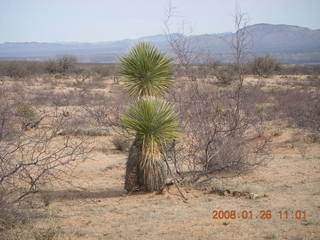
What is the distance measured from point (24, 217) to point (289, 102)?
17.7 m

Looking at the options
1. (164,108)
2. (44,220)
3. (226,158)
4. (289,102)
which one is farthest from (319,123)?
(44,220)

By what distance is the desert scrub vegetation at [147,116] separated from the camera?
23.4 feet

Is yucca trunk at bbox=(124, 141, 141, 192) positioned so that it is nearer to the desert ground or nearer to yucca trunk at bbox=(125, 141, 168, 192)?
yucca trunk at bbox=(125, 141, 168, 192)

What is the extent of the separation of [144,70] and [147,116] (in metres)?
1.25

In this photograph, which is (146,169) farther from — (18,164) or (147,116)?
(18,164)

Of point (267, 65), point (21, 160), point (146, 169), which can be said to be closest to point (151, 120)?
point (146, 169)

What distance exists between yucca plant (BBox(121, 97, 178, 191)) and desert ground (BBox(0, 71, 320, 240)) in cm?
32

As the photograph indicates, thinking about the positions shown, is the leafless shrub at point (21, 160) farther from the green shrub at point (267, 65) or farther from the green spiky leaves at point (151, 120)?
the green shrub at point (267, 65)

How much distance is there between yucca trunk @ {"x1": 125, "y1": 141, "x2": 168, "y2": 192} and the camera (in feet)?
24.1

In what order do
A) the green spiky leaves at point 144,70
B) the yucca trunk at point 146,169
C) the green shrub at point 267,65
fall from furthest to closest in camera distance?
the green shrub at point 267,65 → the green spiky leaves at point 144,70 → the yucca trunk at point 146,169

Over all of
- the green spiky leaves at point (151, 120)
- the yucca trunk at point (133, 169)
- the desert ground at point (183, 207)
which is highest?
the green spiky leaves at point (151, 120)
